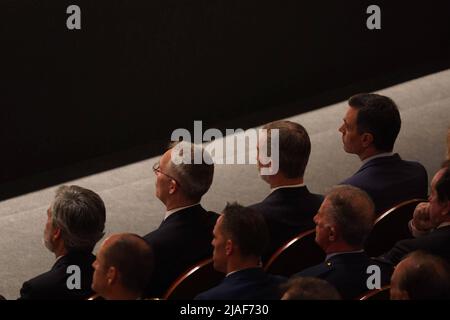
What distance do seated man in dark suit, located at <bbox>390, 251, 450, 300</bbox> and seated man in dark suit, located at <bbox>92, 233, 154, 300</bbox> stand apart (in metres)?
0.64

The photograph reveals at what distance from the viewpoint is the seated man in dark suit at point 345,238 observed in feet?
10.3

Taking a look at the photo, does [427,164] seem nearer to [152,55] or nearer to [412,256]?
[152,55]

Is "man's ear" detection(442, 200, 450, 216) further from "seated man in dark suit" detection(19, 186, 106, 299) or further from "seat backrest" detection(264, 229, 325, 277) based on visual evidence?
"seated man in dark suit" detection(19, 186, 106, 299)

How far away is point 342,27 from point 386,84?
1.25ft

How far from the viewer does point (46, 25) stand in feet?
15.1

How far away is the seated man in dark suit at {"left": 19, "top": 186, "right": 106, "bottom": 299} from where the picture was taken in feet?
10.7

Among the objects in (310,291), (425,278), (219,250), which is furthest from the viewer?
(219,250)

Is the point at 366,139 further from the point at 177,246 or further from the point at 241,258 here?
the point at 241,258

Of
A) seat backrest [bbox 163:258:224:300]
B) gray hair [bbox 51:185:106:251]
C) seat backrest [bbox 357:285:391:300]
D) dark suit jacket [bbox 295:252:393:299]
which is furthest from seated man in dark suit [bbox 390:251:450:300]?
gray hair [bbox 51:185:106:251]

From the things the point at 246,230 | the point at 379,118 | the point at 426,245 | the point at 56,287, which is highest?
the point at 379,118

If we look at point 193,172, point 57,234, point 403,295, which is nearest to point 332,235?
point 403,295

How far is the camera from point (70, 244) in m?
3.35

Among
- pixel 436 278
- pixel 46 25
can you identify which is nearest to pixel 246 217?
pixel 436 278

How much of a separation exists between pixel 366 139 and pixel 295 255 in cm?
64
